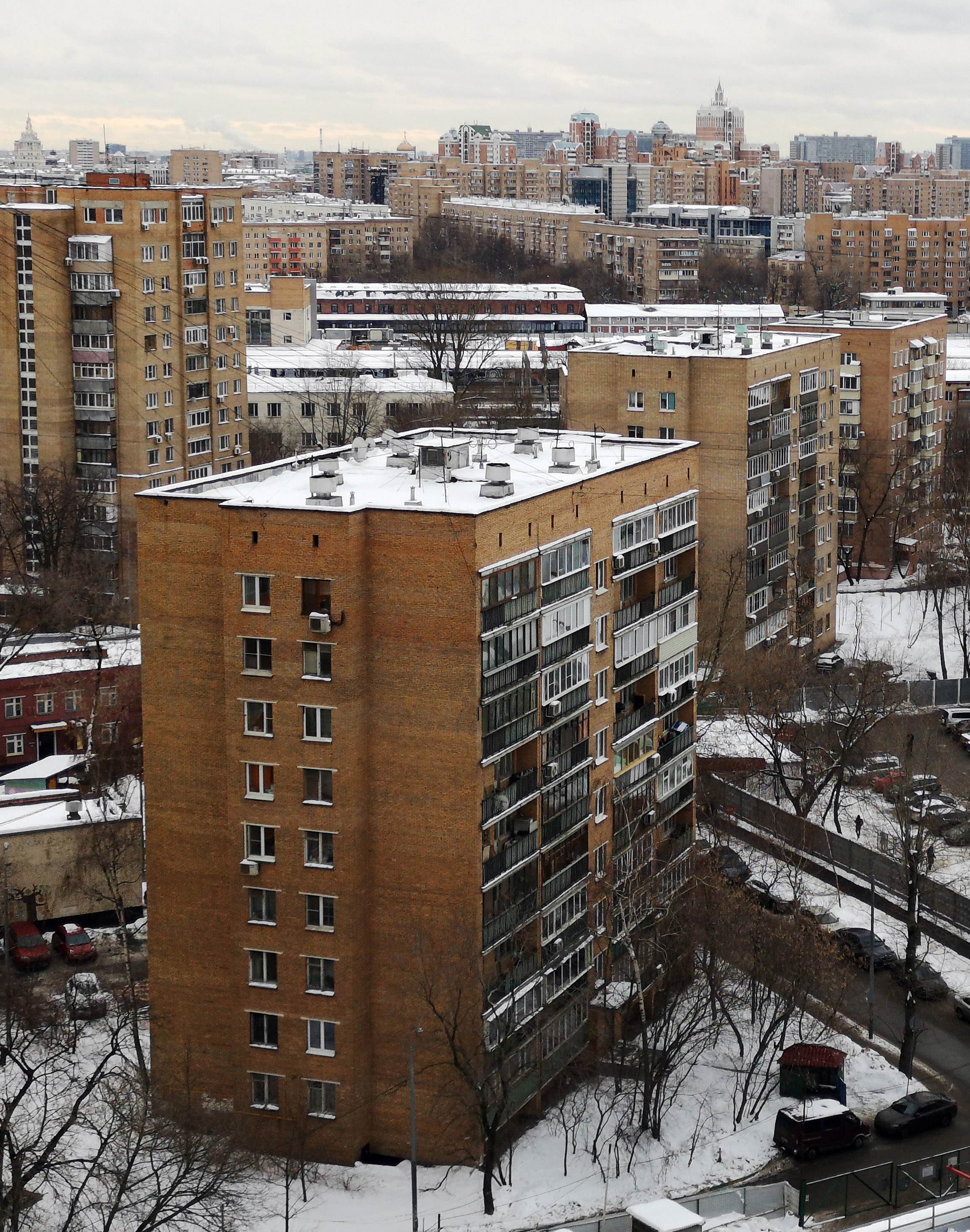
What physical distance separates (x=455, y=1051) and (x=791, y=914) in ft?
31.3

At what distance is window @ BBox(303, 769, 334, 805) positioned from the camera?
26.5 metres

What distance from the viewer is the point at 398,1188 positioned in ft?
87.7

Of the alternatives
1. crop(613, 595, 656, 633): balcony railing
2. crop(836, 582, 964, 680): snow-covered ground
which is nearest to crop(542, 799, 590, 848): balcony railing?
crop(613, 595, 656, 633): balcony railing

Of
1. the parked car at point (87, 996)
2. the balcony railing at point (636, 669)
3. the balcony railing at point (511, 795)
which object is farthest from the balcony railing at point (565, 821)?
the parked car at point (87, 996)

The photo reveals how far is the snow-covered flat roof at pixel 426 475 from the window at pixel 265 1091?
8.63m

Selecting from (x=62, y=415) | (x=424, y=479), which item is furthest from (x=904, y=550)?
(x=424, y=479)

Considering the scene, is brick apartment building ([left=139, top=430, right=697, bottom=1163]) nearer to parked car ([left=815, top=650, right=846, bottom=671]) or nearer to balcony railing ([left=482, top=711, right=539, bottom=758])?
balcony railing ([left=482, top=711, right=539, bottom=758])

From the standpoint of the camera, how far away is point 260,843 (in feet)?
88.1

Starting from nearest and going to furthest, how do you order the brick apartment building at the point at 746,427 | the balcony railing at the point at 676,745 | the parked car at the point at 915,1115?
the parked car at the point at 915,1115, the balcony railing at the point at 676,745, the brick apartment building at the point at 746,427

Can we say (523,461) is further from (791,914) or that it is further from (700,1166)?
(700,1166)

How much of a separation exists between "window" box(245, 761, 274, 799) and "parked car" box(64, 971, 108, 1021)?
5810 mm

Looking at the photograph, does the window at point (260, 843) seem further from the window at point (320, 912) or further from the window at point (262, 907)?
the window at point (320, 912)

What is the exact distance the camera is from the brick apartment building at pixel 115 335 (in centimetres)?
5944

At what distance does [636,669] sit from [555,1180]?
28.9 ft
